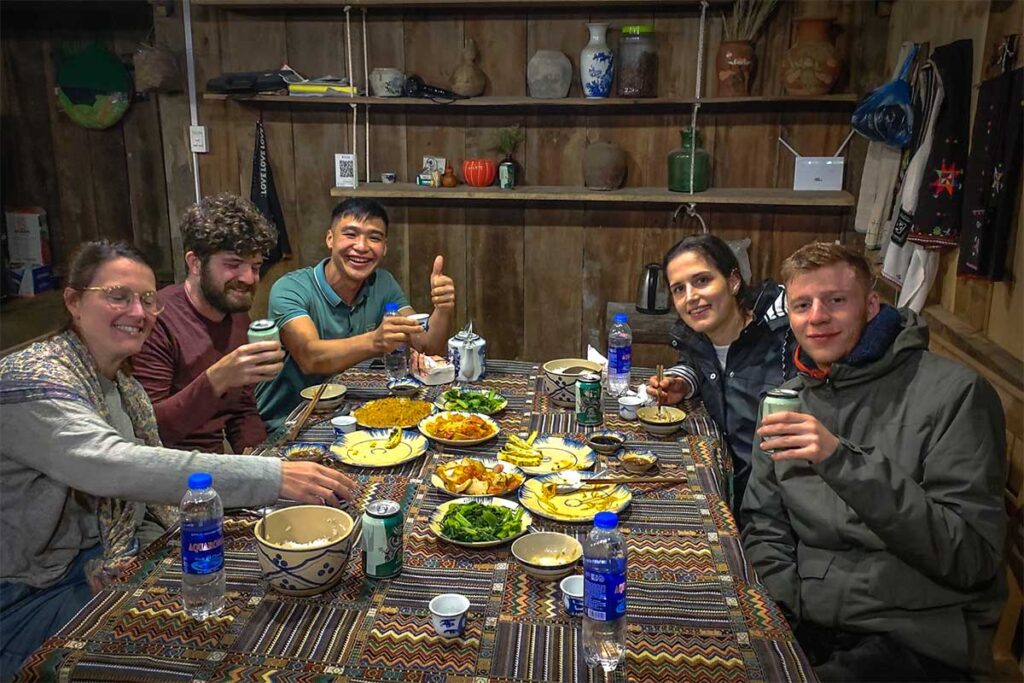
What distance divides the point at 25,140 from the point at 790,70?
4.16 m

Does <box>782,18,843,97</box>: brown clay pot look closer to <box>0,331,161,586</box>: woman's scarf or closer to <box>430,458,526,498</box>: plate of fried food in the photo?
<box>430,458,526,498</box>: plate of fried food

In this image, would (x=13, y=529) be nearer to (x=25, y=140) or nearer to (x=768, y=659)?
(x=768, y=659)

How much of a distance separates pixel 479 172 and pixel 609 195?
0.66 m

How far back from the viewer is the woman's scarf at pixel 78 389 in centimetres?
157

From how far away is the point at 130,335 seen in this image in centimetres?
177

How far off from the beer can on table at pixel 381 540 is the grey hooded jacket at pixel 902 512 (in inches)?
30.6

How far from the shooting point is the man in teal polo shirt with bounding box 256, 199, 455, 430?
8.86ft

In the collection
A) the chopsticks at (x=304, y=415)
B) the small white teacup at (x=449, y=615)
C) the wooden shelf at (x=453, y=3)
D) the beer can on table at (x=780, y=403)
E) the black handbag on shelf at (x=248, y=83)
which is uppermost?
the wooden shelf at (x=453, y=3)

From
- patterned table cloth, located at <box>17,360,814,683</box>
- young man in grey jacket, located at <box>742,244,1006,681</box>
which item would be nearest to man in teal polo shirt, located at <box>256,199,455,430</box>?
patterned table cloth, located at <box>17,360,814,683</box>

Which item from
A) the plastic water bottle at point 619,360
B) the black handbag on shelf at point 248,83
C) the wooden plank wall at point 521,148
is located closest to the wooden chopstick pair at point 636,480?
the plastic water bottle at point 619,360

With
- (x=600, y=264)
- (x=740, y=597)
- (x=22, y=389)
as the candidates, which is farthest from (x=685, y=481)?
(x=600, y=264)

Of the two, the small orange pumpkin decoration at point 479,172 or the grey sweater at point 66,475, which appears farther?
the small orange pumpkin decoration at point 479,172

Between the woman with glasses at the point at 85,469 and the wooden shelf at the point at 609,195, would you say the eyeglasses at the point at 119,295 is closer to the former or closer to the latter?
the woman with glasses at the point at 85,469

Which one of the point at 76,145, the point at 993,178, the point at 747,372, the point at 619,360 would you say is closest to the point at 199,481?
the point at 619,360
